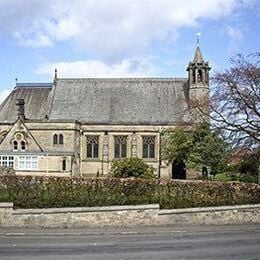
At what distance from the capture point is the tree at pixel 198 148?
174ft

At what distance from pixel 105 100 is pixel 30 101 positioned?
30.6 ft

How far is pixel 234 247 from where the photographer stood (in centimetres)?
1683

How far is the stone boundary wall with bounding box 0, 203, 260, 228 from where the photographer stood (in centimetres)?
2247

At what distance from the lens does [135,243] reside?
17.7 meters

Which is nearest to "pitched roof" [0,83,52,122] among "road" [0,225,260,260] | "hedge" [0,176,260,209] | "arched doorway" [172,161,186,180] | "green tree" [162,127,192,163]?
"green tree" [162,127,192,163]

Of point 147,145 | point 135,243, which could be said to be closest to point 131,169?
point 147,145

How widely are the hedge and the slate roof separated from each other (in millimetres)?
36532

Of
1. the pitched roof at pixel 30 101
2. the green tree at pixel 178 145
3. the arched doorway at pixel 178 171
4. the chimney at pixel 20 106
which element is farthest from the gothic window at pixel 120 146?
the chimney at pixel 20 106

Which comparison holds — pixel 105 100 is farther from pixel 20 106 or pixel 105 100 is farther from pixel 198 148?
pixel 198 148

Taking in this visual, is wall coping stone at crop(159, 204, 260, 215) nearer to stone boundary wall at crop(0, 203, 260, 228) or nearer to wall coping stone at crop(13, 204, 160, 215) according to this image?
stone boundary wall at crop(0, 203, 260, 228)

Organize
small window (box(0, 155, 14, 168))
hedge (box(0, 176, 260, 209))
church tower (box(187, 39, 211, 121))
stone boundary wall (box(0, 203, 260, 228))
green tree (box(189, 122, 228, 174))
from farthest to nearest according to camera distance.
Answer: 1. church tower (box(187, 39, 211, 121))
2. small window (box(0, 155, 14, 168))
3. green tree (box(189, 122, 228, 174))
4. hedge (box(0, 176, 260, 209))
5. stone boundary wall (box(0, 203, 260, 228))

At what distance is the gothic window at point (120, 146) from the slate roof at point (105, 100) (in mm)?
2118

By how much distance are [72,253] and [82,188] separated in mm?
9702

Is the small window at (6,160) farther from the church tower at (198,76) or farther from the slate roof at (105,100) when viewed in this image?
the church tower at (198,76)
